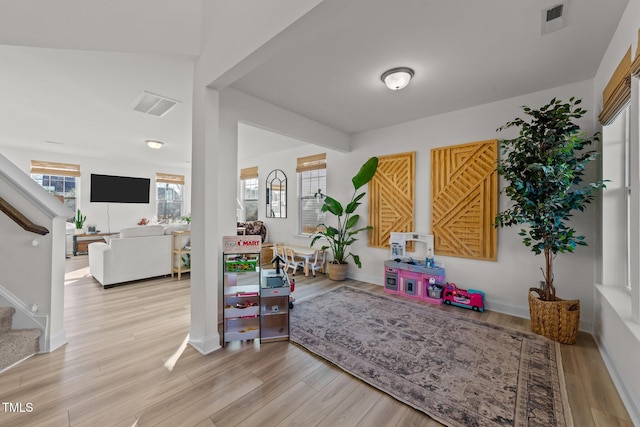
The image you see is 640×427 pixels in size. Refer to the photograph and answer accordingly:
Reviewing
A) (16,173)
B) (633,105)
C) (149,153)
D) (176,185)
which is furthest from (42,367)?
(176,185)

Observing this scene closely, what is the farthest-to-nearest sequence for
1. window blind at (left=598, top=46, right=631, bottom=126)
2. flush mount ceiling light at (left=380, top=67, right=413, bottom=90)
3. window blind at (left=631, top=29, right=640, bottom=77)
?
flush mount ceiling light at (left=380, top=67, right=413, bottom=90) < window blind at (left=598, top=46, right=631, bottom=126) < window blind at (left=631, top=29, right=640, bottom=77)

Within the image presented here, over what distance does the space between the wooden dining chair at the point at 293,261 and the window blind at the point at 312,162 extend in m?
1.75

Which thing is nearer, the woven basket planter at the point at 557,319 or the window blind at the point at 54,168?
the woven basket planter at the point at 557,319

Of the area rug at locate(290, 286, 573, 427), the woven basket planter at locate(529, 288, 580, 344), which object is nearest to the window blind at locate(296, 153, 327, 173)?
the area rug at locate(290, 286, 573, 427)

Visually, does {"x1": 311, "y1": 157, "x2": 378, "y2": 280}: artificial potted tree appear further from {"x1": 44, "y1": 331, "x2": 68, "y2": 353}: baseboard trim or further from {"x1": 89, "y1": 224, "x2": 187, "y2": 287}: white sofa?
{"x1": 44, "y1": 331, "x2": 68, "y2": 353}: baseboard trim

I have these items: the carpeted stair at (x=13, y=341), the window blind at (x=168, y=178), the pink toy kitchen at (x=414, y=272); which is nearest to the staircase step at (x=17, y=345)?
the carpeted stair at (x=13, y=341)

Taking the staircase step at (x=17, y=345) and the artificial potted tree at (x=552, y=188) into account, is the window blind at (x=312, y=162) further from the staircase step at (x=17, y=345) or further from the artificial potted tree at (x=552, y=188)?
the staircase step at (x=17, y=345)

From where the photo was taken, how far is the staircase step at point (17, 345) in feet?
6.42

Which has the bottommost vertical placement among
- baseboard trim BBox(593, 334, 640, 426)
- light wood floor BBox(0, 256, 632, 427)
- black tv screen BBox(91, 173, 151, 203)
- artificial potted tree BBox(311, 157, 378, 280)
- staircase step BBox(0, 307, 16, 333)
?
light wood floor BBox(0, 256, 632, 427)

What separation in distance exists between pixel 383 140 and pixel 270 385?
12.3 feet

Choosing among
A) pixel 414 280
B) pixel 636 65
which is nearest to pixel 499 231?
pixel 414 280

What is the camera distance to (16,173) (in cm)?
223

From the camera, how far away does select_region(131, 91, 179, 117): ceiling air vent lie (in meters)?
3.17

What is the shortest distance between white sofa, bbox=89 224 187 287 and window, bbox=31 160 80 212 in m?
3.77
